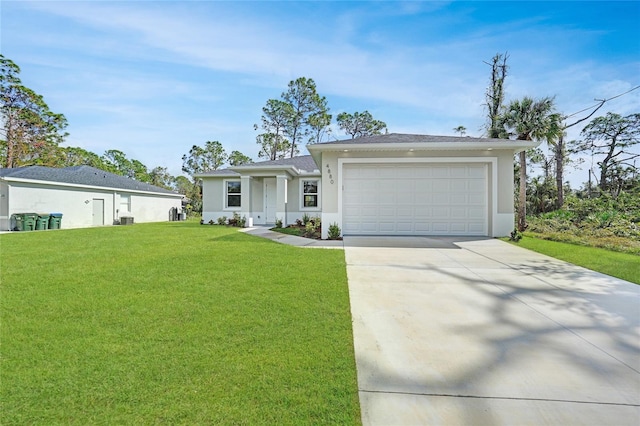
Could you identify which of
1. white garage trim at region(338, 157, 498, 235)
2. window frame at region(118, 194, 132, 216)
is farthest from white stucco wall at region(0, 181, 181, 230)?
white garage trim at region(338, 157, 498, 235)

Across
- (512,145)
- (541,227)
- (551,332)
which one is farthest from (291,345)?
(541,227)

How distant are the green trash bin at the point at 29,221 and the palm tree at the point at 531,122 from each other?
2289 centimetres

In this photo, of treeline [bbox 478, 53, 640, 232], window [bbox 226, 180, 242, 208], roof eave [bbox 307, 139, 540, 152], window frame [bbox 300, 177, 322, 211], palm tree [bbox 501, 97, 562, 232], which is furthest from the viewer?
window [bbox 226, 180, 242, 208]

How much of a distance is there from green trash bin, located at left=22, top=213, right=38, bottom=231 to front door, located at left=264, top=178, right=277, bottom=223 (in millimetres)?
11214

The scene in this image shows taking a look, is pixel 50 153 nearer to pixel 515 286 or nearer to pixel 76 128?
pixel 76 128

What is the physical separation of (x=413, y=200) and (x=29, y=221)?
58.7 feet

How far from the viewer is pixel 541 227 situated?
11.5m

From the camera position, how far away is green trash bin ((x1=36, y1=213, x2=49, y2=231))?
13703mm

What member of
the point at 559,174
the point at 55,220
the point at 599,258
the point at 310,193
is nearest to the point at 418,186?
the point at 599,258

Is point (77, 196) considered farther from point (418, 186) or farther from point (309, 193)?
point (418, 186)

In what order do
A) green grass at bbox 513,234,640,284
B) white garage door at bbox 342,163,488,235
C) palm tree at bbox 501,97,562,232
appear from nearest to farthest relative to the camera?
green grass at bbox 513,234,640,284
white garage door at bbox 342,163,488,235
palm tree at bbox 501,97,562,232

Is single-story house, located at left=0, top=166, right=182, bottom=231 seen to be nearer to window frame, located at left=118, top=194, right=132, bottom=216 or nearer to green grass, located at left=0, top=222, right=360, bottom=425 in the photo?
window frame, located at left=118, top=194, right=132, bottom=216

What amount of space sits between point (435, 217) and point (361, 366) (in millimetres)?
8522

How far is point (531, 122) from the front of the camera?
40.2ft
